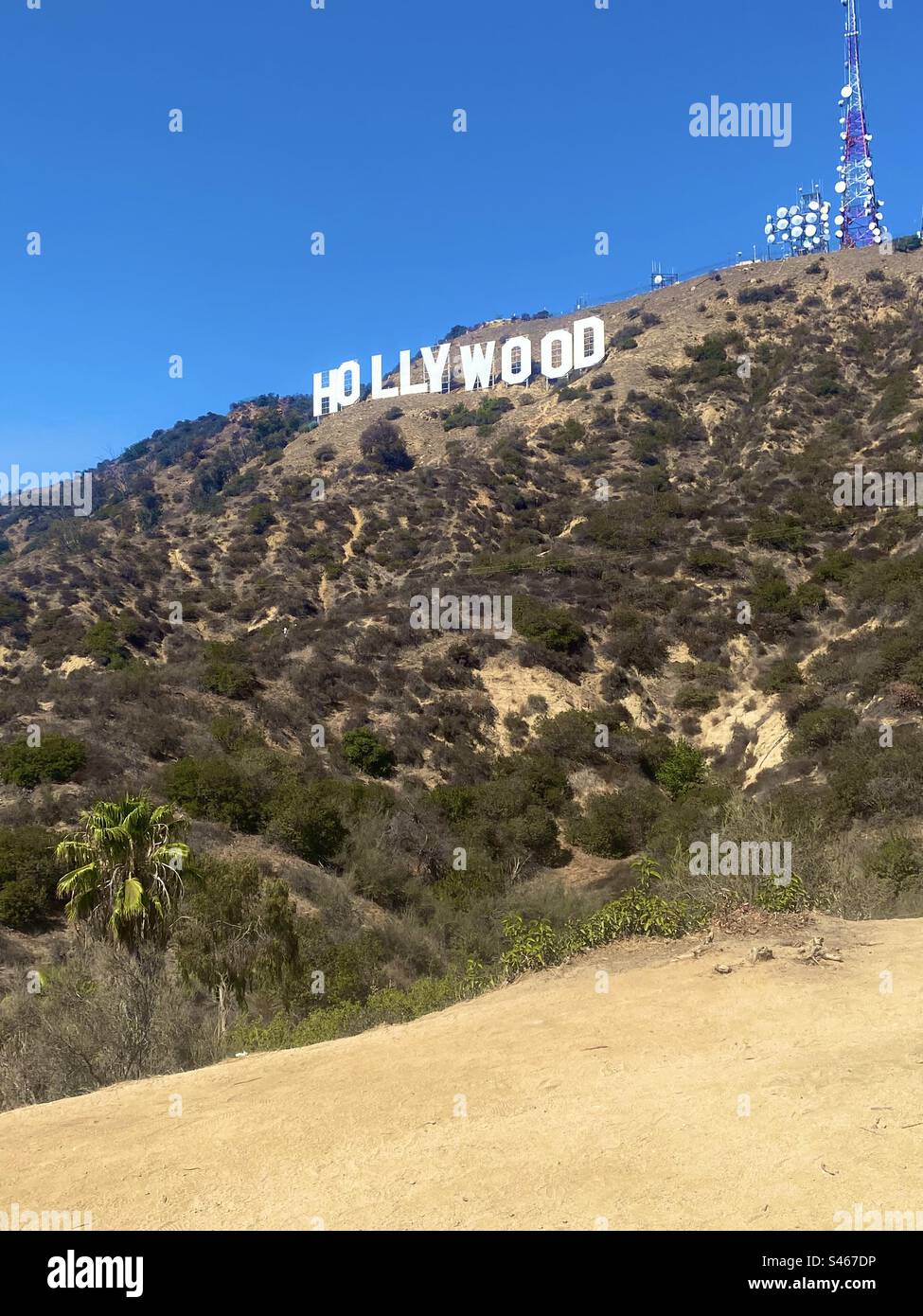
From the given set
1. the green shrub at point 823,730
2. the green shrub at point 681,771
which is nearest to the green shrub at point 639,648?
the green shrub at point 681,771

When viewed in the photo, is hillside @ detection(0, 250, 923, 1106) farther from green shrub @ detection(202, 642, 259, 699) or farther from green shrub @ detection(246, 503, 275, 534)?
green shrub @ detection(246, 503, 275, 534)

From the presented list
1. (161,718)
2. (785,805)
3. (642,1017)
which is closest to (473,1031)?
(642,1017)

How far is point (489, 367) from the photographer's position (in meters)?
77.3

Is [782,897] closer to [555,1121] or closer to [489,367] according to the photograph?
[555,1121]

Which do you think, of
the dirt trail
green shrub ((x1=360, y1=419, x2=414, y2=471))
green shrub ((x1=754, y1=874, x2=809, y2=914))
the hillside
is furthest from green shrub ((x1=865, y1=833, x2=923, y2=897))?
green shrub ((x1=360, y1=419, x2=414, y2=471))

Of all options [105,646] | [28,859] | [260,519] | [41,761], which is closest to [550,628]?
[105,646]

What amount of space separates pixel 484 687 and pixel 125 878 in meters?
23.3

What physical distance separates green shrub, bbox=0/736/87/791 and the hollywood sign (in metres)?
56.7

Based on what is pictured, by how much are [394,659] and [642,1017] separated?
92.4 ft

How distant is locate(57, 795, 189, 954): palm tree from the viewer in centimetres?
1178

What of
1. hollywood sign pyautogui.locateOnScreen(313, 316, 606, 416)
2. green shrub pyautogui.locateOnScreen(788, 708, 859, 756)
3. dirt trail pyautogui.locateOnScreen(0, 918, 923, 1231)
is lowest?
dirt trail pyautogui.locateOnScreen(0, 918, 923, 1231)
